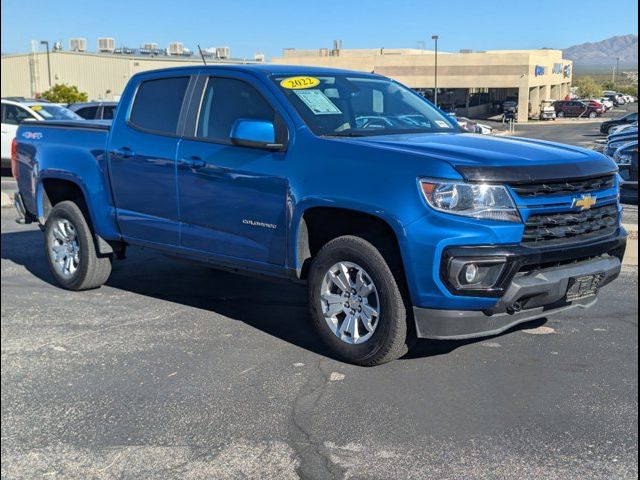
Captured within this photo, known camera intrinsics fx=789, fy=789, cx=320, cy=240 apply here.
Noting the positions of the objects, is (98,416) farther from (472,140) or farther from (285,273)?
(472,140)

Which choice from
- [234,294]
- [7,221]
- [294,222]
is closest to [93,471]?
[294,222]

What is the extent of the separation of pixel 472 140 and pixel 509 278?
114cm

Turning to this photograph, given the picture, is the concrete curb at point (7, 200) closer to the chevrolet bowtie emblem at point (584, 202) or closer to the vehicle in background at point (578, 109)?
the vehicle in background at point (578, 109)

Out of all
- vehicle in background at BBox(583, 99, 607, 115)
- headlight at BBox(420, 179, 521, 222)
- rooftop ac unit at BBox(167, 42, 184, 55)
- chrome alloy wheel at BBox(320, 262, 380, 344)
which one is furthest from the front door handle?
rooftop ac unit at BBox(167, 42, 184, 55)

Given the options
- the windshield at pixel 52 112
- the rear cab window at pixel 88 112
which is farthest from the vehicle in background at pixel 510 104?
the rear cab window at pixel 88 112

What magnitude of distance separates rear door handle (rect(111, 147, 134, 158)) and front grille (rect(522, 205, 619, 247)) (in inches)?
128

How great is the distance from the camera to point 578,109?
315 inches

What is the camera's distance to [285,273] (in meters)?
5.22

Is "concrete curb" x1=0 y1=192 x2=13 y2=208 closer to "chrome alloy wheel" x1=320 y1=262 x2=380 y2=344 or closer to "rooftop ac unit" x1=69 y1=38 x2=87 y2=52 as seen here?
"chrome alloy wheel" x1=320 y1=262 x2=380 y2=344

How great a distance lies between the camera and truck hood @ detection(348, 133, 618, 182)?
4.36 meters

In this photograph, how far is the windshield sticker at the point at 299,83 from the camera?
547 cm

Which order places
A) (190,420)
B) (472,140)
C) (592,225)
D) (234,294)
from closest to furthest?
(190,420) < (592,225) < (472,140) < (234,294)

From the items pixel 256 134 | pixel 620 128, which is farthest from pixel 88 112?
pixel 256 134

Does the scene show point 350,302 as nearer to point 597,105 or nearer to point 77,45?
point 597,105
